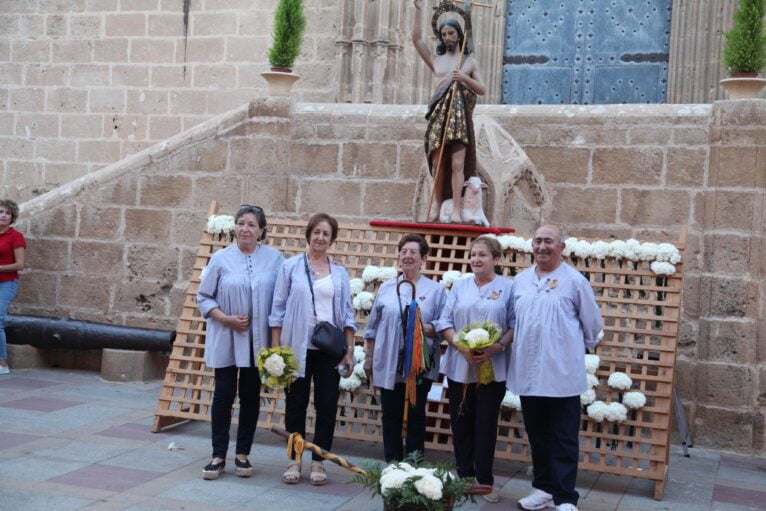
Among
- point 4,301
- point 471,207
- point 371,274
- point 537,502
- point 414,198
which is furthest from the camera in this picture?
point 4,301

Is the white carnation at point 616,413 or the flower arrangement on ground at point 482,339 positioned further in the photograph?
the white carnation at point 616,413

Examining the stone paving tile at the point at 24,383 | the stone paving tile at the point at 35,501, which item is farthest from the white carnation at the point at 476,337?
the stone paving tile at the point at 24,383

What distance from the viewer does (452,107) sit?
23.9ft

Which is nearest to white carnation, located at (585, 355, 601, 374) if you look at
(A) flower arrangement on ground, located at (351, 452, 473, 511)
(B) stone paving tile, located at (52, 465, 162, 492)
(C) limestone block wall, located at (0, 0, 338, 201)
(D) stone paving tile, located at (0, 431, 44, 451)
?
(A) flower arrangement on ground, located at (351, 452, 473, 511)

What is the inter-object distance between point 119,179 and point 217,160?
42.6 inches

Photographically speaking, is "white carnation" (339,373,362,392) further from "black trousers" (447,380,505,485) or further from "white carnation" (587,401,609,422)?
"white carnation" (587,401,609,422)

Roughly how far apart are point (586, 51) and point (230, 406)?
8.68m

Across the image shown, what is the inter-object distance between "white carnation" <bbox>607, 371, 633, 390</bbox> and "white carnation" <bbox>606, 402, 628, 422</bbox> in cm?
14

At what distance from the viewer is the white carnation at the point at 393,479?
4.63m

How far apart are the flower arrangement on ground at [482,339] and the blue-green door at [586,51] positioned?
7.91 metres

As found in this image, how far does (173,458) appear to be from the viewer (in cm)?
633

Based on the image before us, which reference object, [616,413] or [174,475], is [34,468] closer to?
[174,475]

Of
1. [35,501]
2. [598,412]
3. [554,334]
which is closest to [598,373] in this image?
[598,412]

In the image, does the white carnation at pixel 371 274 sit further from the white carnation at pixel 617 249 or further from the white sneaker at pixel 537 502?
the white sneaker at pixel 537 502
